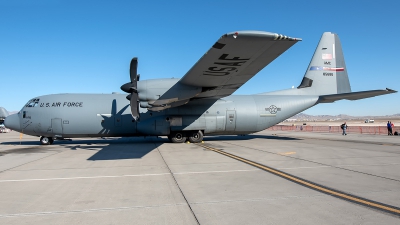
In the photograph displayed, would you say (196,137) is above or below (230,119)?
below

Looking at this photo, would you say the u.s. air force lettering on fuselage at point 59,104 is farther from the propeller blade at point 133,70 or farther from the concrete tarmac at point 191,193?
the concrete tarmac at point 191,193

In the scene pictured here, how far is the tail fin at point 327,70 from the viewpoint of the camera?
776 inches

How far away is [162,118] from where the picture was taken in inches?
677

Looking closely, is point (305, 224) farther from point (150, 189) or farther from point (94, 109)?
point (94, 109)

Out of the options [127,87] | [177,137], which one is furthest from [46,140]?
[177,137]

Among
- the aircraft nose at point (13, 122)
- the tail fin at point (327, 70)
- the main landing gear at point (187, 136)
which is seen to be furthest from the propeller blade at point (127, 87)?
the tail fin at point (327, 70)

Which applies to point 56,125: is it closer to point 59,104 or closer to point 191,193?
point 59,104

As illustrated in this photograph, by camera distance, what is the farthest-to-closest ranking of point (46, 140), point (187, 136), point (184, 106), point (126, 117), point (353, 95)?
point (187, 136) < point (46, 140) < point (184, 106) < point (353, 95) < point (126, 117)

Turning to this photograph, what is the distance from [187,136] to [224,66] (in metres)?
9.39

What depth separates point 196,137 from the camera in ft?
59.7

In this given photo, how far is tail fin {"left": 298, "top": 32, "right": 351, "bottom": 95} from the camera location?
64.7 feet

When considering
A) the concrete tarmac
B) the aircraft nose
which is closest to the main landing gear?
the concrete tarmac

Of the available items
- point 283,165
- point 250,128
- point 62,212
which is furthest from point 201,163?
A: point 250,128

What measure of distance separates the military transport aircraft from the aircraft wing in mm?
143
